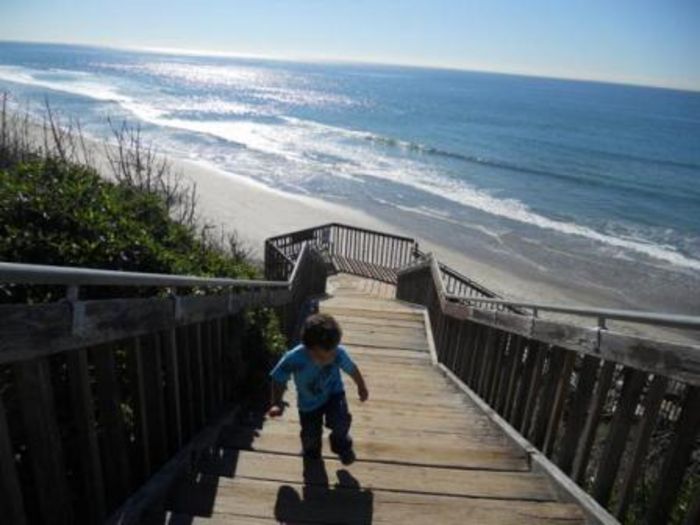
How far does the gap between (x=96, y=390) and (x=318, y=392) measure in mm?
1569

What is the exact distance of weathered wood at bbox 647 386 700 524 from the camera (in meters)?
2.87

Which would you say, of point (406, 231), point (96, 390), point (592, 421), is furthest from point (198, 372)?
point (406, 231)

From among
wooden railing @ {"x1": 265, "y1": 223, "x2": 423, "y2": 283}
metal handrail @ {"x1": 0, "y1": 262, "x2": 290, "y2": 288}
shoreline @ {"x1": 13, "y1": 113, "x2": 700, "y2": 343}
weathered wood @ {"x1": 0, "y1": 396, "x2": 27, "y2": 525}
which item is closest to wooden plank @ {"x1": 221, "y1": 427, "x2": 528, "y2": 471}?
metal handrail @ {"x1": 0, "y1": 262, "x2": 290, "y2": 288}

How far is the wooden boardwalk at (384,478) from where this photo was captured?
356 cm

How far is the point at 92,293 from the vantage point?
432cm

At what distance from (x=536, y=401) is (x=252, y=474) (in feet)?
7.35

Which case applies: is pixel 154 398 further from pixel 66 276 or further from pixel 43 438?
pixel 66 276

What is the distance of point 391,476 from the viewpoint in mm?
4156

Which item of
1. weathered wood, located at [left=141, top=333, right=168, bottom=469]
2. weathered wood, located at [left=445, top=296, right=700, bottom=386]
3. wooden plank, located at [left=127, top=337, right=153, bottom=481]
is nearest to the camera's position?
weathered wood, located at [left=445, top=296, right=700, bottom=386]

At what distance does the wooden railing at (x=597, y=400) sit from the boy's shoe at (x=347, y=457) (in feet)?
4.23

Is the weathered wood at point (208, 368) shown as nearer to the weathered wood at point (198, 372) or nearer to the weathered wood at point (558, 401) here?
the weathered wood at point (198, 372)

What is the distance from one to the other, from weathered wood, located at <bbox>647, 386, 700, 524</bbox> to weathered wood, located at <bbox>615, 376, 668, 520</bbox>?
0.19 metres

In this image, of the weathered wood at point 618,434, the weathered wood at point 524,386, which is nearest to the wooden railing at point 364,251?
the weathered wood at point 524,386

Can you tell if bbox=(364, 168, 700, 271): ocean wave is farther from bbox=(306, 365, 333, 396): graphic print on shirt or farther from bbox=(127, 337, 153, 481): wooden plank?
bbox=(127, 337, 153, 481): wooden plank
